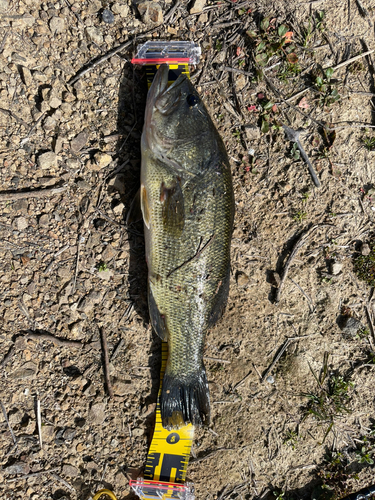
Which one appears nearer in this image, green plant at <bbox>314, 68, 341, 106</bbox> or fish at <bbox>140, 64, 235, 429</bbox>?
fish at <bbox>140, 64, 235, 429</bbox>

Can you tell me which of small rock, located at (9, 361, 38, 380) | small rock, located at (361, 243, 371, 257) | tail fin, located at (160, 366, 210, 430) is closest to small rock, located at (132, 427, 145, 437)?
tail fin, located at (160, 366, 210, 430)

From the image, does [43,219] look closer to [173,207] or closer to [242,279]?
[173,207]

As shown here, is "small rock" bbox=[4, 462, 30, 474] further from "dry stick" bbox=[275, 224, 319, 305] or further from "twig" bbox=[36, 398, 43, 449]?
"dry stick" bbox=[275, 224, 319, 305]

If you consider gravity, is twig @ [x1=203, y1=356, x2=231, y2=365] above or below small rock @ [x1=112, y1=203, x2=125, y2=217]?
below

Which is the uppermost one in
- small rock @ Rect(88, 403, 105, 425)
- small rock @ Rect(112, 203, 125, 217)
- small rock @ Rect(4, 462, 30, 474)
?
small rock @ Rect(112, 203, 125, 217)

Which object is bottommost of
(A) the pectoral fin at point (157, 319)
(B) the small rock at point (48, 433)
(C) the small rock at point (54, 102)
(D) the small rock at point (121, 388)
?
(B) the small rock at point (48, 433)

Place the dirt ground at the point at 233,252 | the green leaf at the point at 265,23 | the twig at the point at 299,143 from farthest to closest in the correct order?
1. the twig at the point at 299,143
2. the green leaf at the point at 265,23
3. the dirt ground at the point at 233,252

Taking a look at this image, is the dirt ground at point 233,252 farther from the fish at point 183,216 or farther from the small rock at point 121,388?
the fish at point 183,216

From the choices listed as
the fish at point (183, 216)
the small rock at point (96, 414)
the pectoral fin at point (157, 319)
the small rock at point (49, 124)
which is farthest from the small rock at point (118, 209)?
the small rock at point (96, 414)
